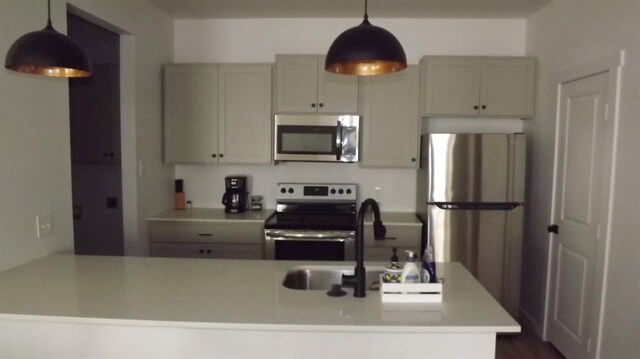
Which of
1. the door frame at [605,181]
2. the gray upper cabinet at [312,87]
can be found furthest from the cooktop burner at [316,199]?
the door frame at [605,181]

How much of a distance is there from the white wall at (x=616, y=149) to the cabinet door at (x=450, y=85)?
1.76 ft

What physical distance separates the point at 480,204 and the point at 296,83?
1.80m

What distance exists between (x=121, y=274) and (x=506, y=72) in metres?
3.23

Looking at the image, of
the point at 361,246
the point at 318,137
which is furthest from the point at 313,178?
the point at 361,246

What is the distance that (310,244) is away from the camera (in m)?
3.57

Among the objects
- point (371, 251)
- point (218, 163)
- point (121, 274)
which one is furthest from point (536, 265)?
point (121, 274)

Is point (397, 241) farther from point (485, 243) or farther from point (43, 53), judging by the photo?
point (43, 53)

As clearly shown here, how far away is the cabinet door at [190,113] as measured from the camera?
12.7 ft

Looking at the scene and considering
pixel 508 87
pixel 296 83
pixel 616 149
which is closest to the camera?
pixel 616 149

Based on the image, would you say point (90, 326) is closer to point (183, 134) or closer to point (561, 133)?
point (183, 134)

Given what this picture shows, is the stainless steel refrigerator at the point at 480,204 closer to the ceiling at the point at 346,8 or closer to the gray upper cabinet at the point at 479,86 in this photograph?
the gray upper cabinet at the point at 479,86

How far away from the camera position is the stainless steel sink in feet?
7.27

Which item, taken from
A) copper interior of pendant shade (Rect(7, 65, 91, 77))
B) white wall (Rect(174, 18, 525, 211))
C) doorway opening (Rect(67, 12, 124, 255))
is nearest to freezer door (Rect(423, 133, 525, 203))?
white wall (Rect(174, 18, 525, 211))

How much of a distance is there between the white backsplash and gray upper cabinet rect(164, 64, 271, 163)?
0.34 metres
